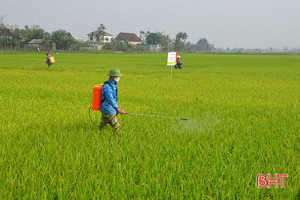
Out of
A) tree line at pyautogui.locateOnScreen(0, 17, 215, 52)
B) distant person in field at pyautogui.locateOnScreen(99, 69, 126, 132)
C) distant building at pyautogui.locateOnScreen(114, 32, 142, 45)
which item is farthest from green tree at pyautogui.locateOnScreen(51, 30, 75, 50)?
distant person in field at pyautogui.locateOnScreen(99, 69, 126, 132)

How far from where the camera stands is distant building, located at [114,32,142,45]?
386ft

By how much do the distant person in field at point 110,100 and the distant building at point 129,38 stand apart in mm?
116244

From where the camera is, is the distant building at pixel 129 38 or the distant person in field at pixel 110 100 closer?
the distant person in field at pixel 110 100

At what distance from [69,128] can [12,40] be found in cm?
6547

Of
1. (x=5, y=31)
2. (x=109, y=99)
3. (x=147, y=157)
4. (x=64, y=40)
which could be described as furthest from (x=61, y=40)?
Answer: (x=147, y=157)

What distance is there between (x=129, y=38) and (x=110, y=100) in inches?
4652

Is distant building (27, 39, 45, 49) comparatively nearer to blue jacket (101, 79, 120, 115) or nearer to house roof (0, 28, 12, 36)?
house roof (0, 28, 12, 36)

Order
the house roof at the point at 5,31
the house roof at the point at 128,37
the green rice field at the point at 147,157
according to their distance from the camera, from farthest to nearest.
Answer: the house roof at the point at 128,37
the house roof at the point at 5,31
the green rice field at the point at 147,157

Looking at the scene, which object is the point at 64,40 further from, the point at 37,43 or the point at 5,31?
the point at 5,31

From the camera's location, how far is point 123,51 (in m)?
84.9

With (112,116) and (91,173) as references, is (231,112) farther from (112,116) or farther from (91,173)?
(91,173)

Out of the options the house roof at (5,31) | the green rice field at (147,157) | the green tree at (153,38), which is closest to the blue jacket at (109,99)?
the green rice field at (147,157)

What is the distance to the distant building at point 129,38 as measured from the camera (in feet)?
386

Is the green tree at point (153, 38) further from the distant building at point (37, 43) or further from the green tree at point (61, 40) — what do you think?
the distant building at point (37, 43)
